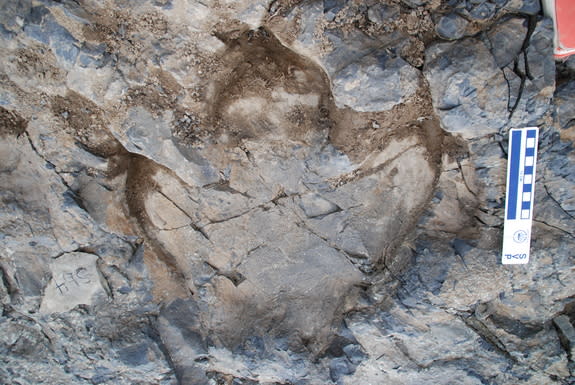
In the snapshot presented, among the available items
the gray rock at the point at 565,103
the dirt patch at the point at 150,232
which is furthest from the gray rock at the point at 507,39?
the dirt patch at the point at 150,232

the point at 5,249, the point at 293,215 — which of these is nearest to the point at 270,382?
the point at 293,215

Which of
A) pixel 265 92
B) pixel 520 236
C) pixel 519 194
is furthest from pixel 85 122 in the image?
pixel 520 236

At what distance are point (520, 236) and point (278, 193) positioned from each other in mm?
1987

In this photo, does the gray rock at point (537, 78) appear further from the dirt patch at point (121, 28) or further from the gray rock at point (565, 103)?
the dirt patch at point (121, 28)

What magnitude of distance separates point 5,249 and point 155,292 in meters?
1.36

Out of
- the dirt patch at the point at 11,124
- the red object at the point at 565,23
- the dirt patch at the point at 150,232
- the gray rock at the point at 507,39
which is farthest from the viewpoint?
the dirt patch at the point at 150,232

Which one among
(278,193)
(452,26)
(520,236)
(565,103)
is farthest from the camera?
(278,193)

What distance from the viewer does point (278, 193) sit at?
342cm

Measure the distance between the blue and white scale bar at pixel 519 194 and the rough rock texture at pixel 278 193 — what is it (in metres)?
0.08

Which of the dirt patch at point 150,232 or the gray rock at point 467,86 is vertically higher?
the gray rock at point 467,86

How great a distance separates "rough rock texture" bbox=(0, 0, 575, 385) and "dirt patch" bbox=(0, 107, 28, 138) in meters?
0.02

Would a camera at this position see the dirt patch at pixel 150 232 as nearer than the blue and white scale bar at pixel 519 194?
No

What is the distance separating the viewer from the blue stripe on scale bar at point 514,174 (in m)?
2.81

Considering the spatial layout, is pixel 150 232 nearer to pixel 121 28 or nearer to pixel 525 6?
pixel 121 28
